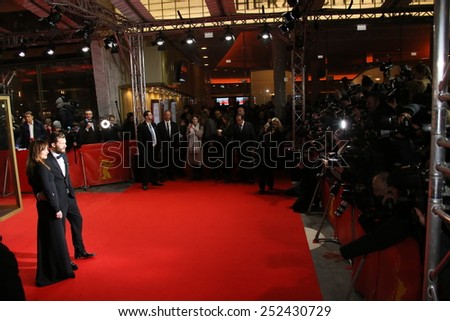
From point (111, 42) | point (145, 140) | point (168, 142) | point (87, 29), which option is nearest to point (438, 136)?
point (145, 140)

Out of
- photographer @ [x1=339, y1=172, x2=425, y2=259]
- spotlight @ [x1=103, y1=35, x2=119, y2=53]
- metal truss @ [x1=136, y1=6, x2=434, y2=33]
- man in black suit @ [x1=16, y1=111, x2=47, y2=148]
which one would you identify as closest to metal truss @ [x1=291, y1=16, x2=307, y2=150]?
metal truss @ [x1=136, y1=6, x2=434, y2=33]

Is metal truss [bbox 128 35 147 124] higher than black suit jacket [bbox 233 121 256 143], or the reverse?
metal truss [bbox 128 35 147 124]

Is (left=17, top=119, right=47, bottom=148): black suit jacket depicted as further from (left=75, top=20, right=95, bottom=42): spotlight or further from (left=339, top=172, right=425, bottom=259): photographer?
(left=339, top=172, right=425, bottom=259): photographer

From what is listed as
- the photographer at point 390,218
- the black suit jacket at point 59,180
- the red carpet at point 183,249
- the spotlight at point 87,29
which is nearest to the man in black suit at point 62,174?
the black suit jacket at point 59,180

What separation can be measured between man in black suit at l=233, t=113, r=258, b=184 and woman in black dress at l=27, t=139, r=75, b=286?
5333 mm

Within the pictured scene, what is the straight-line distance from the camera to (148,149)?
9.51 metres

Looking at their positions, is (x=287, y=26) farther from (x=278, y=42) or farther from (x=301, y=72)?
(x=278, y=42)

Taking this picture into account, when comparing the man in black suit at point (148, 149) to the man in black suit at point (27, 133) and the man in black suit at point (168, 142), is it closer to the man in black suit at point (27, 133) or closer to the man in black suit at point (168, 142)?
the man in black suit at point (168, 142)

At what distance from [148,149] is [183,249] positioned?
4684 mm

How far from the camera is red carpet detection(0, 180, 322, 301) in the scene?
404cm

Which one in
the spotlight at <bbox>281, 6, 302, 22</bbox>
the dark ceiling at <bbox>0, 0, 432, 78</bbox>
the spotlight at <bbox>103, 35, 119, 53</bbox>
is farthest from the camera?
the dark ceiling at <bbox>0, 0, 432, 78</bbox>

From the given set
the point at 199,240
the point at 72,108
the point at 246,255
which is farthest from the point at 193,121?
the point at 246,255

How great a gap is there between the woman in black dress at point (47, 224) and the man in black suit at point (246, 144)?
533cm

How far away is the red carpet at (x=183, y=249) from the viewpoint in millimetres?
4039
